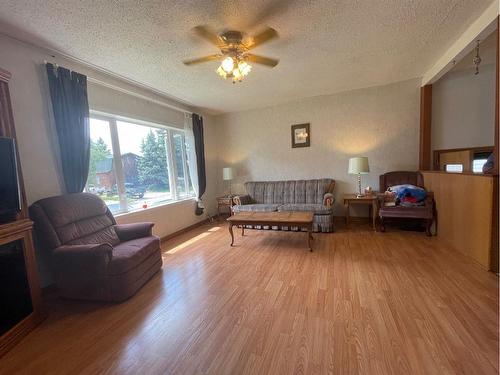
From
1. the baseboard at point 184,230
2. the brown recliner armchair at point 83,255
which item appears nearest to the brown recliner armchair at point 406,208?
the baseboard at point 184,230

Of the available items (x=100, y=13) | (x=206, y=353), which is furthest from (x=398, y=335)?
(x=100, y=13)

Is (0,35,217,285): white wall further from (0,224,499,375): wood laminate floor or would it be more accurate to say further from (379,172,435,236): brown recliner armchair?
(379,172,435,236): brown recliner armchair

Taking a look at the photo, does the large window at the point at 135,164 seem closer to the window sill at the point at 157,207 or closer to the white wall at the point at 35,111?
the window sill at the point at 157,207

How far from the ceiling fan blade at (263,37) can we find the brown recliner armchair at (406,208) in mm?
3029

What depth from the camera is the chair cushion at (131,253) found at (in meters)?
2.06

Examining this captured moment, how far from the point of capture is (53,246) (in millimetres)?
2096

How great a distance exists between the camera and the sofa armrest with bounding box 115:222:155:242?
2.68 meters

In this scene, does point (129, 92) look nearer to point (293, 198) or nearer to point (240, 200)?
point (240, 200)

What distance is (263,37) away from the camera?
1.99 metres

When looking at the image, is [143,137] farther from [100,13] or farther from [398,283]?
[398,283]

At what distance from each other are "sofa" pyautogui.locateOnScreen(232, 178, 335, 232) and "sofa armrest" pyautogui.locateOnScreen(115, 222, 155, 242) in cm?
200

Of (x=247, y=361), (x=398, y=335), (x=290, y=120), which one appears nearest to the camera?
(x=247, y=361)

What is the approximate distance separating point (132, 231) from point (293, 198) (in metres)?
3.00

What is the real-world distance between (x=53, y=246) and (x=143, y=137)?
2190mm
